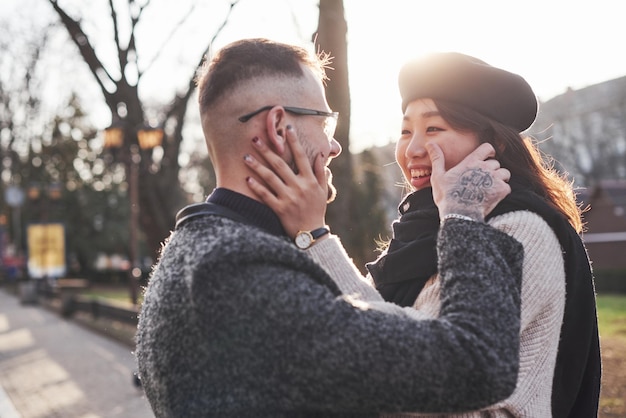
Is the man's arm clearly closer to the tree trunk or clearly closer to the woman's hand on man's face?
the woman's hand on man's face

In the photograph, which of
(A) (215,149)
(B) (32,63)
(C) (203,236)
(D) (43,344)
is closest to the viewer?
(C) (203,236)

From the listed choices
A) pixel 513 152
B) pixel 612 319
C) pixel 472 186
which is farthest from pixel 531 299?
pixel 612 319

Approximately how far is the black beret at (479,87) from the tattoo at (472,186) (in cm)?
29

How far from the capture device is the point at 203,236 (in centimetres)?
165

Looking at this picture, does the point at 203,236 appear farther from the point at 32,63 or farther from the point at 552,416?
the point at 32,63

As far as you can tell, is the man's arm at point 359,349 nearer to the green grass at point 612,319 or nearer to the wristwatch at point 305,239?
the wristwatch at point 305,239

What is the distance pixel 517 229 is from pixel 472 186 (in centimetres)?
16

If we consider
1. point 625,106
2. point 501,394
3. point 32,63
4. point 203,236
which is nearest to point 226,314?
point 203,236

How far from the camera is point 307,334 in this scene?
59.4 inches

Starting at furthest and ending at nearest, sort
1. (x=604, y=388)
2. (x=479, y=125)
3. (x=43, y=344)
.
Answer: (x=43, y=344)
(x=604, y=388)
(x=479, y=125)

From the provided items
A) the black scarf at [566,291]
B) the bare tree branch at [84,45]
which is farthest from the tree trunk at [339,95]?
the bare tree branch at [84,45]

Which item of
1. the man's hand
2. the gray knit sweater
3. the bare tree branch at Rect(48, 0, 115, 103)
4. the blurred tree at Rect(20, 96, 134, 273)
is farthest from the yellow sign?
the gray knit sweater

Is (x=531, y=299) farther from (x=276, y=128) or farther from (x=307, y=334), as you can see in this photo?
(x=276, y=128)

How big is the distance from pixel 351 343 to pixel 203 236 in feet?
1.40
